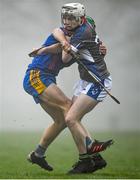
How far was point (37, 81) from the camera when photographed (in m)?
10.3

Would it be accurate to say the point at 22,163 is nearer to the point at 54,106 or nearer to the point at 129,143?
the point at 54,106

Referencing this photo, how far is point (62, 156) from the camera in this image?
50.6 ft

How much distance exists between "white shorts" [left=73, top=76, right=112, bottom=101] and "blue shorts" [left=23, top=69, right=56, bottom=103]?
317 mm

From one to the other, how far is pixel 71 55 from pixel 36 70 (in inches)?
22.2

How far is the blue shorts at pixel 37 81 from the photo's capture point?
1030cm

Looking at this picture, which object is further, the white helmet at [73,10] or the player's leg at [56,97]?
the player's leg at [56,97]

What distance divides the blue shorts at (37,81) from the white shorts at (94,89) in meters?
0.32

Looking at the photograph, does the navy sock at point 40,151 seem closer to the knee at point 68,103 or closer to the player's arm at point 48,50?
the knee at point 68,103

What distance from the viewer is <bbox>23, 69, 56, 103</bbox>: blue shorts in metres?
10.3

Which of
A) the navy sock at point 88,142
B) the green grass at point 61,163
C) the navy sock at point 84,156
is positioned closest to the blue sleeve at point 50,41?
the navy sock at point 88,142

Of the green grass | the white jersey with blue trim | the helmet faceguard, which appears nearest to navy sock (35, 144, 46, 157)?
the green grass

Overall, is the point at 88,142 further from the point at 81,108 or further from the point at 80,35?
the point at 80,35

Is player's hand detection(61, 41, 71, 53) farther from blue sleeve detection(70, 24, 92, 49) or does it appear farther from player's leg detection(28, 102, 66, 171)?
player's leg detection(28, 102, 66, 171)

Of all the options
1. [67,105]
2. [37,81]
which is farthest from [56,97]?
[37,81]
